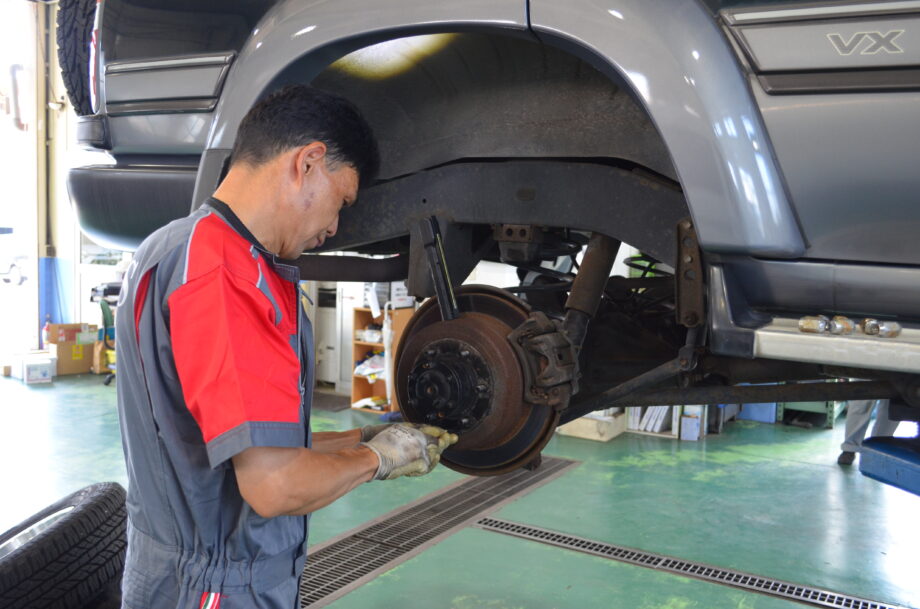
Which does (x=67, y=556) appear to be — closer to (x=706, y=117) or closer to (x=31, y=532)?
(x=31, y=532)

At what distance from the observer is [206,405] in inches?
41.0

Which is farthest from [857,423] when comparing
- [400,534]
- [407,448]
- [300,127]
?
[300,127]

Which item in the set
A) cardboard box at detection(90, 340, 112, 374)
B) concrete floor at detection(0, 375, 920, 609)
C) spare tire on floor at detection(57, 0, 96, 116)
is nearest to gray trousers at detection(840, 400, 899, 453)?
concrete floor at detection(0, 375, 920, 609)

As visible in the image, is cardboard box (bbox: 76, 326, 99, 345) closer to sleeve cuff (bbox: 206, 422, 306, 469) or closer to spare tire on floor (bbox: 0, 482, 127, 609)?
spare tire on floor (bbox: 0, 482, 127, 609)

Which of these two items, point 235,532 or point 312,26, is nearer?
point 235,532

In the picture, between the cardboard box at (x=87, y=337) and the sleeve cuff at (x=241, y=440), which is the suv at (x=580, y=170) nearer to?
the sleeve cuff at (x=241, y=440)

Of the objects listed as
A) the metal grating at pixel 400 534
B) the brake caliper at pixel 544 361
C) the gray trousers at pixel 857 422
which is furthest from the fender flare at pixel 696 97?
the gray trousers at pixel 857 422

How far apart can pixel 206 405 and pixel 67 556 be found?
4.01ft

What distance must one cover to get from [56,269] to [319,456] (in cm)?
881

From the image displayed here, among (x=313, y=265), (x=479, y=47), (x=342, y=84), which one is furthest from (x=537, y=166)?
(x=313, y=265)

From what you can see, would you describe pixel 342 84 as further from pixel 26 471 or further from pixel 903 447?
pixel 26 471

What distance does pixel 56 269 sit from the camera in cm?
872

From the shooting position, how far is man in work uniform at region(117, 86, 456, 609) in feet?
3.45

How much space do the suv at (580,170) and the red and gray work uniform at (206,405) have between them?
505 millimetres
